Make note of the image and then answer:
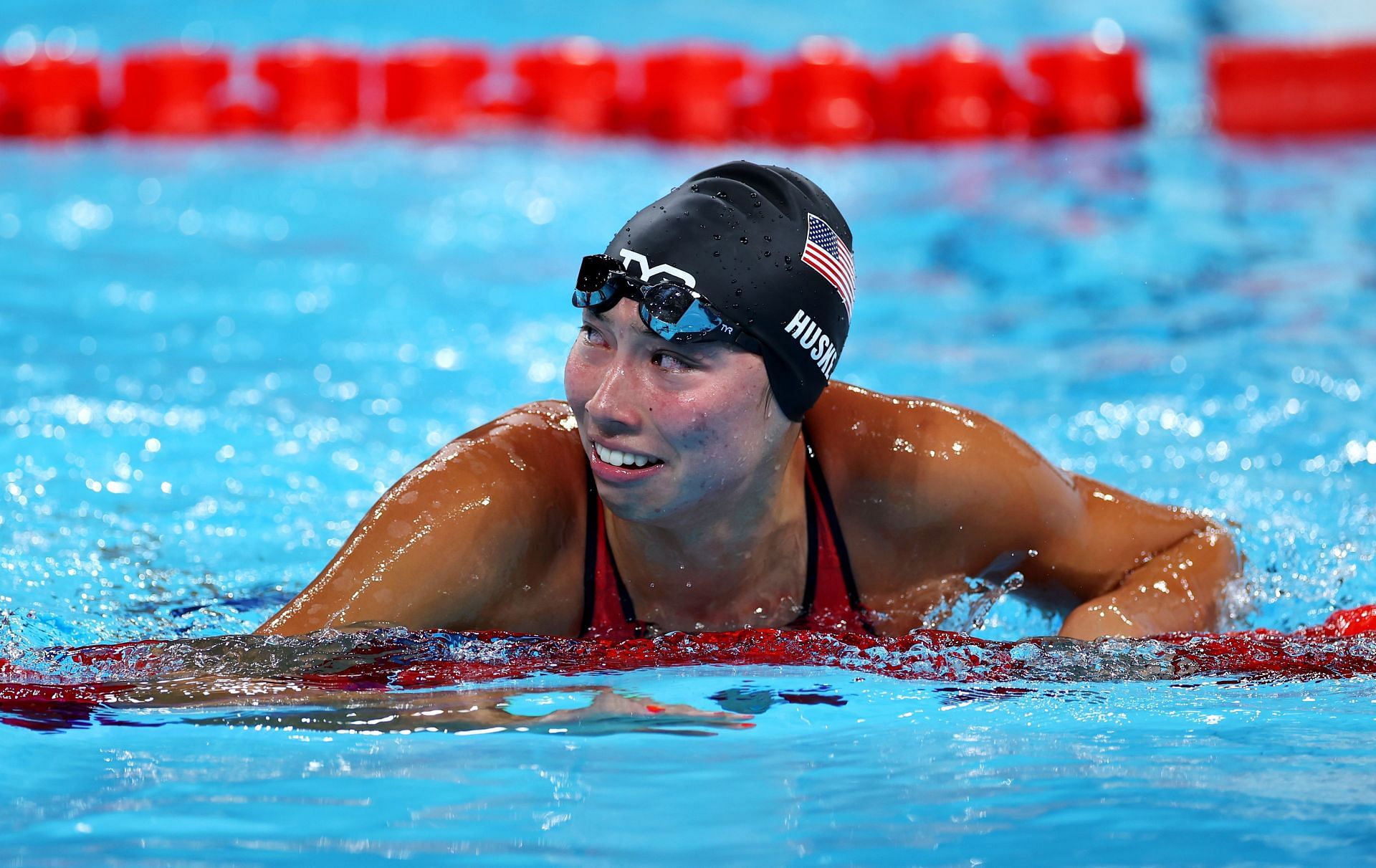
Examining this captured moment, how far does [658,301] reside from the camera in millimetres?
2490

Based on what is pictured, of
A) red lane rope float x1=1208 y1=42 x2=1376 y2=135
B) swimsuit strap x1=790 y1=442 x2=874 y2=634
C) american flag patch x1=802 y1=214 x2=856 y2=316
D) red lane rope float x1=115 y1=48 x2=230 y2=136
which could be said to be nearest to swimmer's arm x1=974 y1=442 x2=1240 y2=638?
swimsuit strap x1=790 y1=442 x2=874 y2=634

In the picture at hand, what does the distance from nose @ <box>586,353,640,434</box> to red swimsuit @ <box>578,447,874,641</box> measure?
0.37 m

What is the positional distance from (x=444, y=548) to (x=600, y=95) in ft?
26.7

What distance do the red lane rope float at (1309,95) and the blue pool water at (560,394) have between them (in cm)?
38

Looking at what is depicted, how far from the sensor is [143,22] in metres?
12.0

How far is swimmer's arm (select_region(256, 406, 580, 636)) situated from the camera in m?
2.53

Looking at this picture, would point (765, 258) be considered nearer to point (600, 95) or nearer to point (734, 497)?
point (734, 497)

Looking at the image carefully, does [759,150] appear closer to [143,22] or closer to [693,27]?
[693,27]

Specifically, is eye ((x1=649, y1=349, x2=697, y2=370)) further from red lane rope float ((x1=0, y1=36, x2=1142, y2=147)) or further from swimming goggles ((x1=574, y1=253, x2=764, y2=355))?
red lane rope float ((x1=0, y1=36, x2=1142, y2=147))

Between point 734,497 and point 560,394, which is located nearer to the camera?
point 734,497

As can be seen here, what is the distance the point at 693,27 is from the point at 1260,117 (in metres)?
4.46

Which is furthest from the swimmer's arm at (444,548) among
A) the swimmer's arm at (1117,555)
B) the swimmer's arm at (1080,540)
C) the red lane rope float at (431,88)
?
the red lane rope float at (431,88)

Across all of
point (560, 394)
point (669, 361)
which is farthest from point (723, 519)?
point (560, 394)

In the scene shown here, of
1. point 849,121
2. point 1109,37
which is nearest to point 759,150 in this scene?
point 849,121
